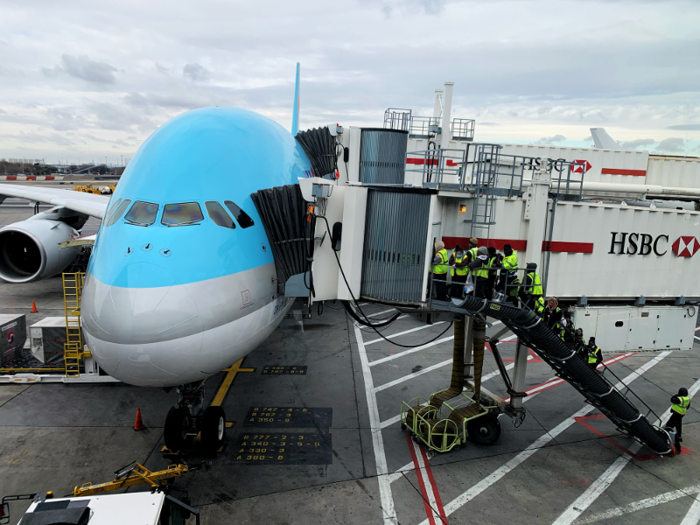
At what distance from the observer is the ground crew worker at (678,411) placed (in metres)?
12.6

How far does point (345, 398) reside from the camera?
588 inches

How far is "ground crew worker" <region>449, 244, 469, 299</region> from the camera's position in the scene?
34.8 ft

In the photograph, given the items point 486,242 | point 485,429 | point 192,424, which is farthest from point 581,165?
point 192,424

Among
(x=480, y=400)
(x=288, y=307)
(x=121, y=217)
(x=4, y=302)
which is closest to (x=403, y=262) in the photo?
(x=288, y=307)

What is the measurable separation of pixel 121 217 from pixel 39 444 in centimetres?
718

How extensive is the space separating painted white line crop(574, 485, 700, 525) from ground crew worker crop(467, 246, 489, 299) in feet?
16.0

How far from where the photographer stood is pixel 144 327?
739cm

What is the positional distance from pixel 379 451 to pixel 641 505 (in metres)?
5.71

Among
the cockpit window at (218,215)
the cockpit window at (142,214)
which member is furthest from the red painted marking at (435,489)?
the cockpit window at (142,214)

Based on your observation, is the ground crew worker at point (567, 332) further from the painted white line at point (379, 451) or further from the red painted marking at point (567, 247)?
the painted white line at point (379, 451)

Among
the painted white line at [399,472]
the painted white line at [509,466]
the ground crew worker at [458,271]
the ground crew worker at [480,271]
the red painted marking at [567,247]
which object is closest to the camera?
the painted white line at [509,466]

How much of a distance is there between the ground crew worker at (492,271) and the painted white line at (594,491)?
4632 mm

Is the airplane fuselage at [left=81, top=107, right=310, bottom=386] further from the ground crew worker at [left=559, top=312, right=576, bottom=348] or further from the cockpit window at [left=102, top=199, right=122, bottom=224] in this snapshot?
the ground crew worker at [left=559, top=312, right=576, bottom=348]

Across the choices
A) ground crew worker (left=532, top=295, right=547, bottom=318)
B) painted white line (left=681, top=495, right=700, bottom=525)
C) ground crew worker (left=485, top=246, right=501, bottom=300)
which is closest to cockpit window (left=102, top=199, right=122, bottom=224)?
ground crew worker (left=485, top=246, right=501, bottom=300)
